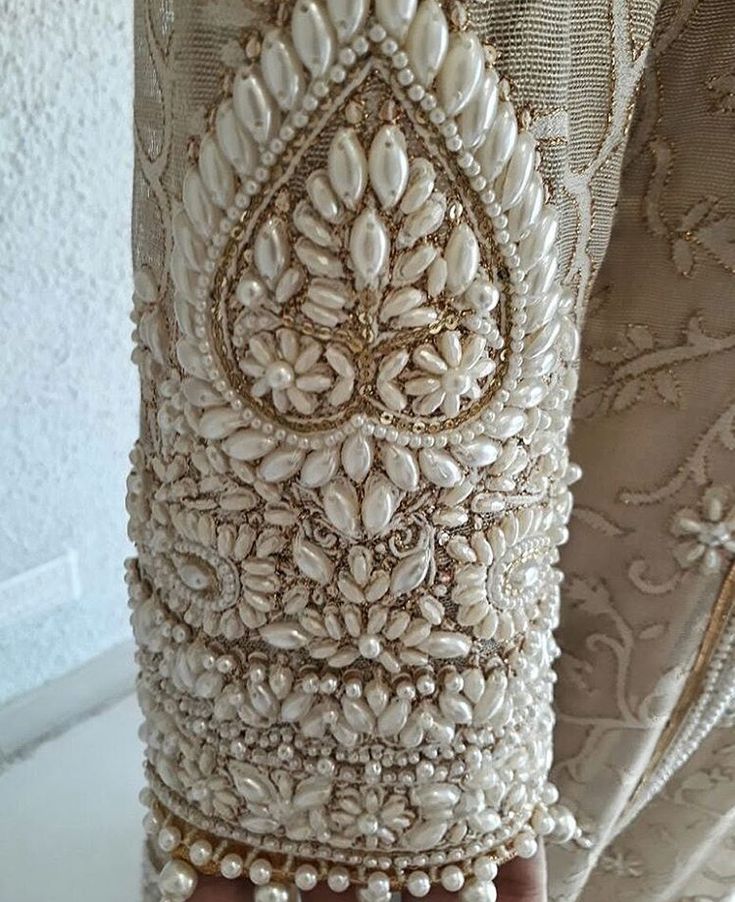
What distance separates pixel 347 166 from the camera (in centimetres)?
23

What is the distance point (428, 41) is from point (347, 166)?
37mm

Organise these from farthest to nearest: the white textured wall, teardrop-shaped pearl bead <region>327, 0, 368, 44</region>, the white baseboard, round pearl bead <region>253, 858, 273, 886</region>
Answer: the white baseboard, the white textured wall, round pearl bead <region>253, 858, 273, 886</region>, teardrop-shaped pearl bead <region>327, 0, 368, 44</region>

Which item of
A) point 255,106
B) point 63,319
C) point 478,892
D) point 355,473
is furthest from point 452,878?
point 63,319

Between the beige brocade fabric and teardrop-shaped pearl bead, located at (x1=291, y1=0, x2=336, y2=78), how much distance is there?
0.02 metres

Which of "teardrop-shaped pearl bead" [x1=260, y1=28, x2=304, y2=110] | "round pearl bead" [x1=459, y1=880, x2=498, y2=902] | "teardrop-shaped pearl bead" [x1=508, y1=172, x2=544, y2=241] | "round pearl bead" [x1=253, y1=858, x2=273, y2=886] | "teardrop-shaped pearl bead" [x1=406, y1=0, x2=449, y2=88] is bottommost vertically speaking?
"round pearl bead" [x1=459, y1=880, x2=498, y2=902]

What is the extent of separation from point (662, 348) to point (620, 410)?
0.12 ft

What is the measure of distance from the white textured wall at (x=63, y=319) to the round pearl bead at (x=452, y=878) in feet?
1.69

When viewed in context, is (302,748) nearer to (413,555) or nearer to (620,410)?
(413,555)

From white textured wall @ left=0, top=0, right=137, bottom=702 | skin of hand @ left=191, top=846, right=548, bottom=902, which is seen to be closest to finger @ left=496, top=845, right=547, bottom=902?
skin of hand @ left=191, top=846, right=548, bottom=902

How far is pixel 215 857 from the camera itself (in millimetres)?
328

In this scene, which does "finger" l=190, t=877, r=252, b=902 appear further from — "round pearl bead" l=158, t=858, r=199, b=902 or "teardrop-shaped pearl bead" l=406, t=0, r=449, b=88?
"teardrop-shaped pearl bead" l=406, t=0, r=449, b=88

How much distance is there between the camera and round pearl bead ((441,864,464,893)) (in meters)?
0.32

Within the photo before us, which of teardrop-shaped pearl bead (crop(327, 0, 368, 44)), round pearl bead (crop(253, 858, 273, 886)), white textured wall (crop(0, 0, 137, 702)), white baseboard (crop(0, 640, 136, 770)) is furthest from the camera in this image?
white baseboard (crop(0, 640, 136, 770))

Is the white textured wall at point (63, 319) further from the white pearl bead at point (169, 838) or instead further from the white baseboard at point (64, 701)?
the white pearl bead at point (169, 838)
